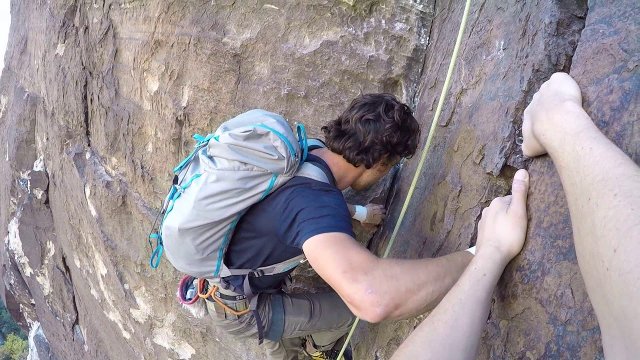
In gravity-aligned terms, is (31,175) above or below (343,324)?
below

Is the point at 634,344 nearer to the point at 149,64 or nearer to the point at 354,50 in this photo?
the point at 354,50

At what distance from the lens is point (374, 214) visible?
3.11 meters

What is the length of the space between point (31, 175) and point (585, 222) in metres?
6.48

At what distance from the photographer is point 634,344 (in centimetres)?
118

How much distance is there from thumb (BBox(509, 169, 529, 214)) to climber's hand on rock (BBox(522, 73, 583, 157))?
89mm

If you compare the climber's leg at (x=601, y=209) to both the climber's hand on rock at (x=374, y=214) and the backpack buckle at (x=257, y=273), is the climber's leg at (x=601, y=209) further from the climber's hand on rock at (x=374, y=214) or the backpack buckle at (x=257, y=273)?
the backpack buckle at (x=257, y=273)

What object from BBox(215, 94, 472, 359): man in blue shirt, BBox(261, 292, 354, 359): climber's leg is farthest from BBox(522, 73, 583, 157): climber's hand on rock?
BBox(261, 292, 354, 359): climber's leg

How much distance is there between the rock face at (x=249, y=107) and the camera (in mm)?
1869

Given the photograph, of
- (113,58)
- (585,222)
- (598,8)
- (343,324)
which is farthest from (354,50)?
(113,58)

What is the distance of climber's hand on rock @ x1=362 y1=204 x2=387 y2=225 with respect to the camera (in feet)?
10.1

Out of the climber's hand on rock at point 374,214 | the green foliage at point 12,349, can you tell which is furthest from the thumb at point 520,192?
the green foliage at point 12,349

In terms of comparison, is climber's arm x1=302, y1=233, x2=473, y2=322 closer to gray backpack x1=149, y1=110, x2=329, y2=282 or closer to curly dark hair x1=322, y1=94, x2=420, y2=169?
gray backpack x1=149, y1=110, x2=329, y2=282

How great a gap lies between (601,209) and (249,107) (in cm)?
264

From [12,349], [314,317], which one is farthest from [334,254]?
[12,349]
